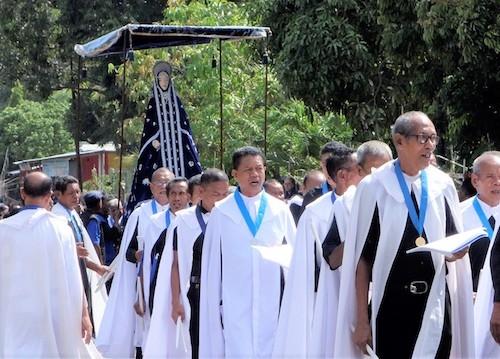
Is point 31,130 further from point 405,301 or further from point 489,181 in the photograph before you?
→ point 405,301

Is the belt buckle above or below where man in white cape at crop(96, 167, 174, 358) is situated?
above

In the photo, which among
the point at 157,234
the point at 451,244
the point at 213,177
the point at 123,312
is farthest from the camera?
the point at 123,312

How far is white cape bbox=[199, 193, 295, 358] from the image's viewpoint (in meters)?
8.93

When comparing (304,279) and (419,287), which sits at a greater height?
(419,287)

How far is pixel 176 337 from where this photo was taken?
10.8m

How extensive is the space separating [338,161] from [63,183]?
502cm

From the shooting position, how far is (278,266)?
9.11 metres

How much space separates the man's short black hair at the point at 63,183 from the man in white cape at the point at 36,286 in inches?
101

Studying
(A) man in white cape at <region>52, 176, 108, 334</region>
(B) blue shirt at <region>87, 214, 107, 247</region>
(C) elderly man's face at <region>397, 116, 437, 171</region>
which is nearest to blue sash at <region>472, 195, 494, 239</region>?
(C) elderly man's face at <region>397, 116, 437, 171</region>

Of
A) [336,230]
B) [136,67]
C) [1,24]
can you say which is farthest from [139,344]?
[1,24]

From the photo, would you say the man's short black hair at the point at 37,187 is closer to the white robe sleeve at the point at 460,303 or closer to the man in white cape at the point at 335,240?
the man in white cape at the point at 335,240

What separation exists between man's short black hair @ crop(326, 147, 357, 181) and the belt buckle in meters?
1.34

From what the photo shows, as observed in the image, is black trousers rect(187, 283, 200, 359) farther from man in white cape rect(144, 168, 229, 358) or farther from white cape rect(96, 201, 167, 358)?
white cape rect(96, 201, 167, 358)

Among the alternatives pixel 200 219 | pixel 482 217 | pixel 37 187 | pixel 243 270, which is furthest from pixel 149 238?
pixel 482 217
